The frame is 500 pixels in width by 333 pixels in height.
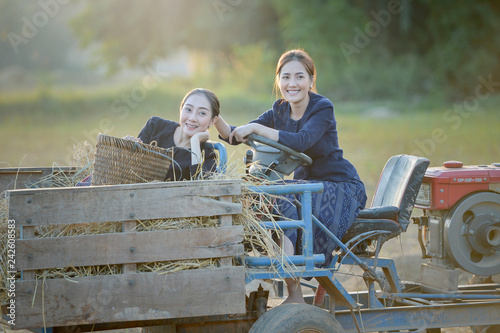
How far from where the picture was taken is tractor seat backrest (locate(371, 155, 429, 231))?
402 cm

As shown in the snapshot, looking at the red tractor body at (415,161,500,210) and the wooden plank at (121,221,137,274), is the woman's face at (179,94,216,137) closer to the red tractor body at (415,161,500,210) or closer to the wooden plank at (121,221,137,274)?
the wooden plank at (121,221,137,274)

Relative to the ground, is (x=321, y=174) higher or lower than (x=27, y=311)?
higher

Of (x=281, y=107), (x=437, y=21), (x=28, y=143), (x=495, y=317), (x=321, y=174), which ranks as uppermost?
(x=437, y=21)

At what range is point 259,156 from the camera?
379 cm

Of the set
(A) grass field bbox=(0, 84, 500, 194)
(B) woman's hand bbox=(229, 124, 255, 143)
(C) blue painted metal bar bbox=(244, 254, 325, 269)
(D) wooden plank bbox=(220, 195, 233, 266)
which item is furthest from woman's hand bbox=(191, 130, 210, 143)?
(A) grass field bbox=(0, 84, 500, 194)

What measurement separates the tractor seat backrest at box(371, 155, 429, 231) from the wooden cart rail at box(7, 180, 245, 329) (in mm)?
1360

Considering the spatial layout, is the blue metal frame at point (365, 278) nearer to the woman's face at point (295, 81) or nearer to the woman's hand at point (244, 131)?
the woman's hand at point (244, 131)

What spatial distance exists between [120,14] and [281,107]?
24345 millimetres

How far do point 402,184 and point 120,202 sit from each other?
6.27 feet

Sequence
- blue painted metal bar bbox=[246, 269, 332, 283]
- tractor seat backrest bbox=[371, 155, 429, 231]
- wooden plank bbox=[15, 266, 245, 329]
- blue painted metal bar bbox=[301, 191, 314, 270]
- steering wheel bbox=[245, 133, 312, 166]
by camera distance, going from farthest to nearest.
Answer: tractor seat backrest bbox=[371, 155, 429, 231]
steering wheel bbox=[245, 133, 312, 166]
blue painted metal bar bbox=[301, 191, 314, 270]
blue painted metal bar bbox=[246, 269, 332, 283]
wooden plank bbox=[15, 266, 245, 329]

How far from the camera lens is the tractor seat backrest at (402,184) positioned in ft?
13.2

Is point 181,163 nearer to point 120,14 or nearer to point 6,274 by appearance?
point 6,274

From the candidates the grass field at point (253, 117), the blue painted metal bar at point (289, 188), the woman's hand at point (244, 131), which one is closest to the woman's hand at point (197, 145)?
the woman's hand at point (244, 131)

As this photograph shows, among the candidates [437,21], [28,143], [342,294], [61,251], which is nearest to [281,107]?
[342,294]
